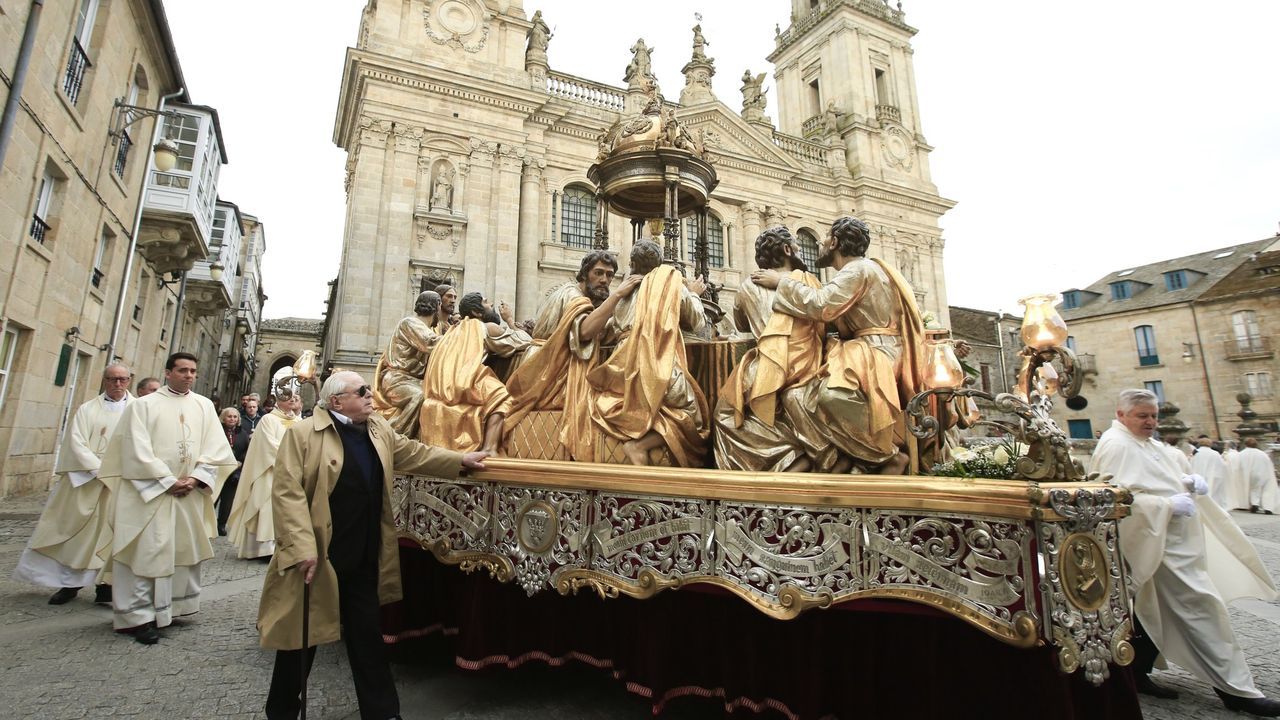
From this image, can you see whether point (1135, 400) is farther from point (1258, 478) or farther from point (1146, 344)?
point (1146, 344)

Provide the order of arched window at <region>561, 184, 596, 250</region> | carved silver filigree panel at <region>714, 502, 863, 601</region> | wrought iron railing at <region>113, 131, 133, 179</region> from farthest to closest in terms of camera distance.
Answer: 1. arched window at <region>561, 184, 596, 250</region>
2. wrought iron railing at <region>113, 131, 133, 179</region>
3. carved silver filigree panel at <region>714, 502, 863, 601</region>

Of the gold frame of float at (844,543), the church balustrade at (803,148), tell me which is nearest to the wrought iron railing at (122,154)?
the gold frame of float at (844,543)

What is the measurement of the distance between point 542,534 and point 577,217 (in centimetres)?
2073

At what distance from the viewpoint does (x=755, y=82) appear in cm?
2867

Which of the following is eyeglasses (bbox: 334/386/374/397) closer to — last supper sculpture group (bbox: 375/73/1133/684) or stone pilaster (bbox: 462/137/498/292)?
last supper sculpture group (bbox: 375/73/1133/684)

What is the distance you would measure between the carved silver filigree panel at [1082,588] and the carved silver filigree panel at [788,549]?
0.59 metres

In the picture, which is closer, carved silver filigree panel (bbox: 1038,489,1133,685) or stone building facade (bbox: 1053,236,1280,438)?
carved silver filigree panel (bbox: 1038,489,1133,685)

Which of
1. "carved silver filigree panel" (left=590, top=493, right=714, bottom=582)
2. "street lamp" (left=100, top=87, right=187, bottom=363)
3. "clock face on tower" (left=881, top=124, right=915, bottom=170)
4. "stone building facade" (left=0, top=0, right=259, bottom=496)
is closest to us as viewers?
"carved silver filigree panel" (left=590, top=493, right=714, bottom=582)

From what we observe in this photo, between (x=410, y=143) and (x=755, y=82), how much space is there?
1780 cm

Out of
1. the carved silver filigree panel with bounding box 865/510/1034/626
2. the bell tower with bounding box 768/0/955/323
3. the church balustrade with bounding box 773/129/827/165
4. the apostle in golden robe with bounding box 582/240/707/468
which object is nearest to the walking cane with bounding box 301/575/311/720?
the apostle in golden robe with bounding box 582/240/707/468

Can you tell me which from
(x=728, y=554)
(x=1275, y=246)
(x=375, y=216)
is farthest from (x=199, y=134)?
(x=1275, y=246)

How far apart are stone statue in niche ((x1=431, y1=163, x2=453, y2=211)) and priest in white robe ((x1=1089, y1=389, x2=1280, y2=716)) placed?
1913 cm

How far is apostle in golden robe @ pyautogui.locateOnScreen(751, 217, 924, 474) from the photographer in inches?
111

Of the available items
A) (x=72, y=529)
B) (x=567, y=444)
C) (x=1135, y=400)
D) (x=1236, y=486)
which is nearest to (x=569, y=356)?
(x=567, y=444)
